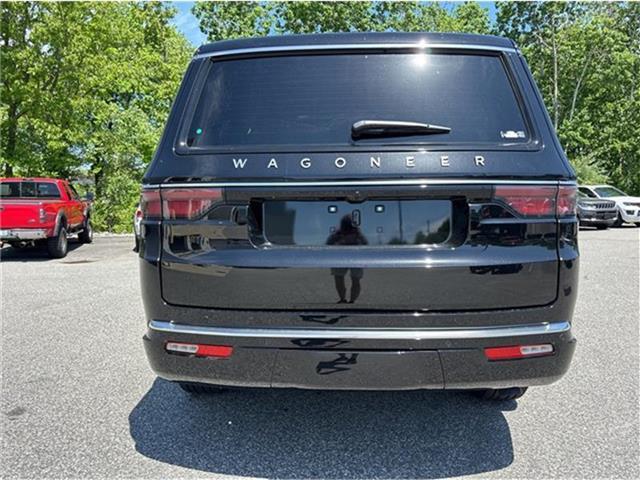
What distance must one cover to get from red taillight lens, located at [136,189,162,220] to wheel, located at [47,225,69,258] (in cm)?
943

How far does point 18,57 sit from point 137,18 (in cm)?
874

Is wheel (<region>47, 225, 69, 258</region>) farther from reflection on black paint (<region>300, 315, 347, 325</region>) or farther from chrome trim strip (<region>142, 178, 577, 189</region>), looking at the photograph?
reflection on black paint (<region>300, 315, 347, 325</region>)

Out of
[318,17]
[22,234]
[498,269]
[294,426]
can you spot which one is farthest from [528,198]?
[318,17]

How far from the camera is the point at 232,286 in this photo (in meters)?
2.14

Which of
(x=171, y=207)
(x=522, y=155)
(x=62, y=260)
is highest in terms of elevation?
(x=522, y=155)

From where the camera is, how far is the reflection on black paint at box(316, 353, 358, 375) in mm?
2098

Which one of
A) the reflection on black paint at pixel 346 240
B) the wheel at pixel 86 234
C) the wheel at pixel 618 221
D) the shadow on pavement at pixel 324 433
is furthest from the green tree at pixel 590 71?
the reflection on black paint at pixel 346 240

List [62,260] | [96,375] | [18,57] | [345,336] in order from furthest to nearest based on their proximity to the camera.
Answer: [18,57], [62,260], [96,375], [345,336]

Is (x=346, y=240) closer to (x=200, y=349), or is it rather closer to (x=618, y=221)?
(x=200, y=349)

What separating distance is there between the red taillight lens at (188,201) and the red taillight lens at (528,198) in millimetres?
1186

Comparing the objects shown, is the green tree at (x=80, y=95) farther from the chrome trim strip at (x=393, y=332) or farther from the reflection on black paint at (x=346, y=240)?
the reflection on black paint at (x=346, y=240)

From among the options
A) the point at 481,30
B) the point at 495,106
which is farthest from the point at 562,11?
the point at 495,106

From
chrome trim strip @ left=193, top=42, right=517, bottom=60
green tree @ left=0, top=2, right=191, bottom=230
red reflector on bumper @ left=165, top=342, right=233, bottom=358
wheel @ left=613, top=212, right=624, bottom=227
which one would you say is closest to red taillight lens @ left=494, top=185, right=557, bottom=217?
chrome trim strip @ left=193, top=42, right=517, bottom=60

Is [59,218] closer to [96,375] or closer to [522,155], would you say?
[96,375]
